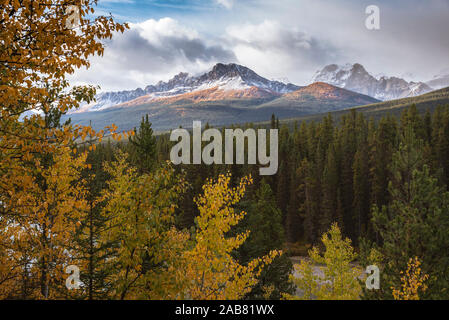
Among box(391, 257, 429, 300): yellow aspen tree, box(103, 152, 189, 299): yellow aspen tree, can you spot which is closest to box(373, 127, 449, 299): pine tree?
box(391, 257, 429, 300): yellow aspen tree

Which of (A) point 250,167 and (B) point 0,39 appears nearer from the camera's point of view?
(B) point 0,39

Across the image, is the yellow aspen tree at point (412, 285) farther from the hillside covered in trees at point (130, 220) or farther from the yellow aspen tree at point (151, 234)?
the yellow aspen tree at point (151, 234)

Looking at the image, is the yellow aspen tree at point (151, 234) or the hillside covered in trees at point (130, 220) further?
the yellow aspen tree at point (151, 234)

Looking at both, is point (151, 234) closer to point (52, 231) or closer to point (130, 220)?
point (130, 220)

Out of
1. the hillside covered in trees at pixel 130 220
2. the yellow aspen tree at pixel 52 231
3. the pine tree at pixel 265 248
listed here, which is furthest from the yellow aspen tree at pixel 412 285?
the yellow aspen tree at pixel 52 231

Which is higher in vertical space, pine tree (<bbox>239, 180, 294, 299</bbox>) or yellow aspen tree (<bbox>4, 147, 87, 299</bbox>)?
yellow aspen tree (<bbox>4, 147, 87, 299</bbox>)

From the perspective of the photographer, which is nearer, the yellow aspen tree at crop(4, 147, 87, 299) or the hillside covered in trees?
the hillside covered in trees

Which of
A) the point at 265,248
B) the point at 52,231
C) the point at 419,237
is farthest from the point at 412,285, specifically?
the point at 52,231

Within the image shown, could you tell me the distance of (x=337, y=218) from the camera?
151ft

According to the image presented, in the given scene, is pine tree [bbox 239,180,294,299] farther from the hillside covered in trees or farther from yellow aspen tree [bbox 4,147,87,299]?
yellow aspen tree [bbox 4,147,87,299]

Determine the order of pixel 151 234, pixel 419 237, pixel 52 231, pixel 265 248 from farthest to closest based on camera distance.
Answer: pixel 265 248
pixel 419 237
pixel 52 231
pixel 151 234
